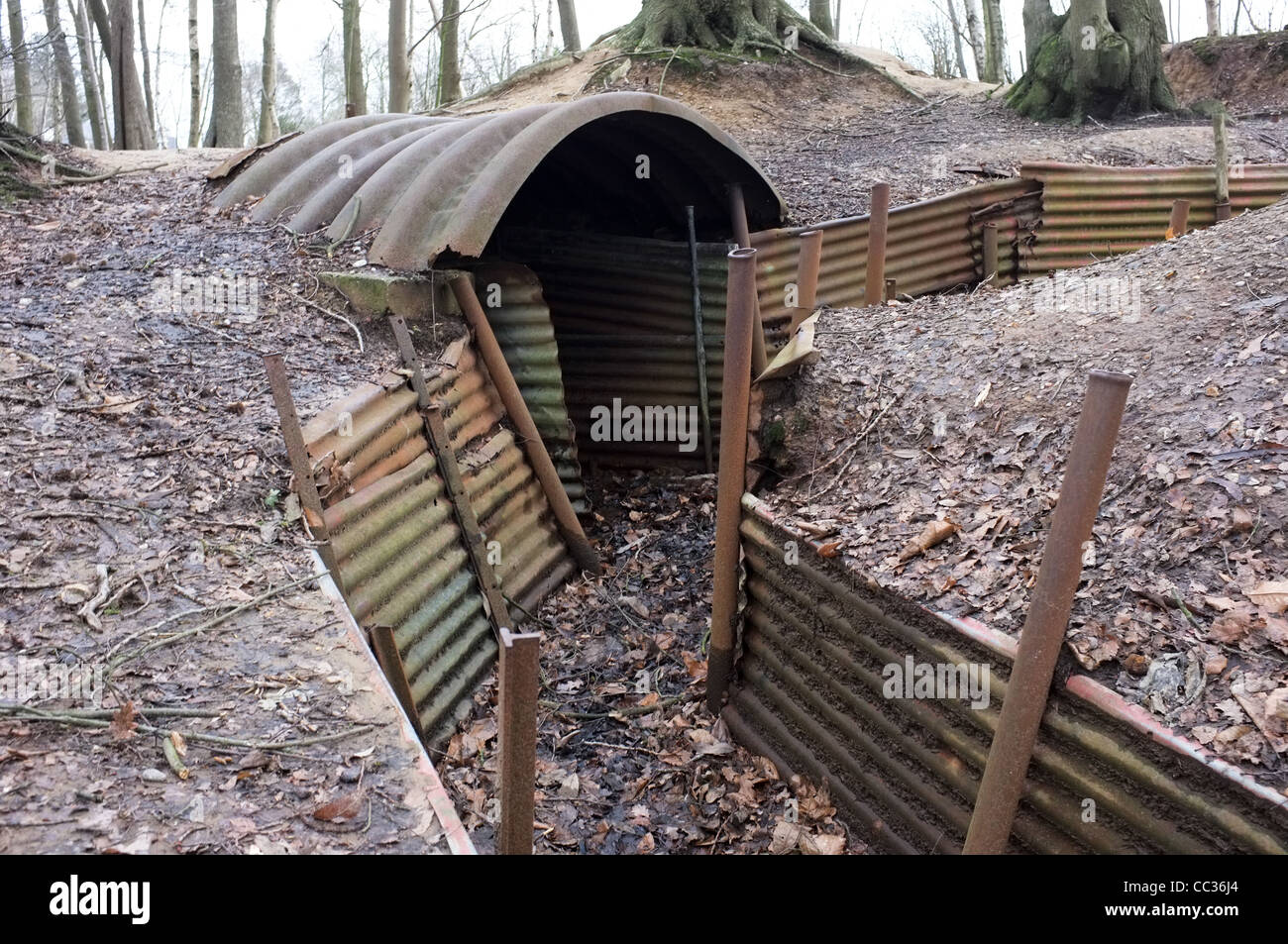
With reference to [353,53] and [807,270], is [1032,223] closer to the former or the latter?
[807,270]

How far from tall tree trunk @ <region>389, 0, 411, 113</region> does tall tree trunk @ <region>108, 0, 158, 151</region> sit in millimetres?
4031

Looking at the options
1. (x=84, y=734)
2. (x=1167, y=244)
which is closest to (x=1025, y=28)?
(x=1167, y=244)

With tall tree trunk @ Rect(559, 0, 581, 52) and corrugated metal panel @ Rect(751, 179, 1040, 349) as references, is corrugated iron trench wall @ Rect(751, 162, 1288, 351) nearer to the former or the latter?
corrugated metal panel @ Rect(751, 179, 1040, 349)

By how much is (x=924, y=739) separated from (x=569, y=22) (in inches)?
817

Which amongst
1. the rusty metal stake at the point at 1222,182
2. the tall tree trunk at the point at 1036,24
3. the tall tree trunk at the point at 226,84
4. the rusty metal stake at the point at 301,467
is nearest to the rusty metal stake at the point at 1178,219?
the rusty metal stake at the point at 1222,182

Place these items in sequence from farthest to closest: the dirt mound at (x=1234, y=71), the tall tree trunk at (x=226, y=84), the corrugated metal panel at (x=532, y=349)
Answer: the tall tree trunk at (x=226, y=84)
the dirt mound at (x=1234, y=71)
the corrugated metal panel at (x=532, y=349)

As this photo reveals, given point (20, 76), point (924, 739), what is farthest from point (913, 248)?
point (20, 76)

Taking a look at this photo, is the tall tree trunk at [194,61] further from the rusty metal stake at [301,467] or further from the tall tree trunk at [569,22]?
the rusty metal stake at [301,467]

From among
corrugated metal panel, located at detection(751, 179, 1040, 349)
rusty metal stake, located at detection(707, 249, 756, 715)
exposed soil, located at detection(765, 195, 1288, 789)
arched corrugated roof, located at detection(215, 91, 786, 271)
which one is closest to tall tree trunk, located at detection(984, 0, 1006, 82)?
corrugated metal panel, located at detection(751, 179, 1040, 349)

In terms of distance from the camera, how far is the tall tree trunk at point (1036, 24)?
15.2 m

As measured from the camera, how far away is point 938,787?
4.05 metres

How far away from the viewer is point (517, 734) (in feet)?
8.27

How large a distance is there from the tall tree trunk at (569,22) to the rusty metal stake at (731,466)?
18374mm
